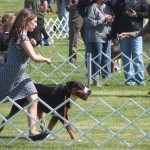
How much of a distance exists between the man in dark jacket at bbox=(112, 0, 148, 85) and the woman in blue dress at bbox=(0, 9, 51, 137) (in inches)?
216

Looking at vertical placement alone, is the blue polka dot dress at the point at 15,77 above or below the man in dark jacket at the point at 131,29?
above

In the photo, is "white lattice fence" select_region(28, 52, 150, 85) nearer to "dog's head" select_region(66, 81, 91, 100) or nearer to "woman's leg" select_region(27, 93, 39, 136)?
"dog's head" select_region(66, 81, 91, 100)

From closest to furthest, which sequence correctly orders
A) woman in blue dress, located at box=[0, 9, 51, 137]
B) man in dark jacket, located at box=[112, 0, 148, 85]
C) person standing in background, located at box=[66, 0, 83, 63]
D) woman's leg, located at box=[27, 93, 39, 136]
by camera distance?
woman in blue dress, located at box=[0, 9, 51, 137] → woman's leg, located at box=[27, 93, 39, 136] → man in dark jacket, located at box=[112, 0, 148, 85] → person standing in background, located at box=[66, 0, 83, 63]

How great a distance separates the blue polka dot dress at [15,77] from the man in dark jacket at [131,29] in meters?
5.52

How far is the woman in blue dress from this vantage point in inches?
401

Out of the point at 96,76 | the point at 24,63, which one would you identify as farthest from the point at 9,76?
the point at 96,76

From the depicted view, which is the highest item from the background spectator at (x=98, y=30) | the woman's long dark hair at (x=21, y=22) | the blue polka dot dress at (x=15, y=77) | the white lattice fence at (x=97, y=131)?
the woman's long dark hair at (x=21, y=22)

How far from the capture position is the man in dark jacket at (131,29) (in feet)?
51.2

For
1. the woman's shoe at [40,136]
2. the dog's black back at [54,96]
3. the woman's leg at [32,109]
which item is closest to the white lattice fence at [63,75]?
the dog's black back at [54,96]

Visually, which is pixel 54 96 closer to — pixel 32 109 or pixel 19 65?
pixel 32 109

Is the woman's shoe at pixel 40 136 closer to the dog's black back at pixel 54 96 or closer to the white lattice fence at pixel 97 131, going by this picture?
the white lattice fence at pixel 97 131

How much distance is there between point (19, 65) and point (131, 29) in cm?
577

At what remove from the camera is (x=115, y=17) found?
15.9 meters

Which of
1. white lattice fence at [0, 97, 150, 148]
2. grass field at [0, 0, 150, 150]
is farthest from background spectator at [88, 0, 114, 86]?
white lattice fence at [0, 97, 150, 148]
